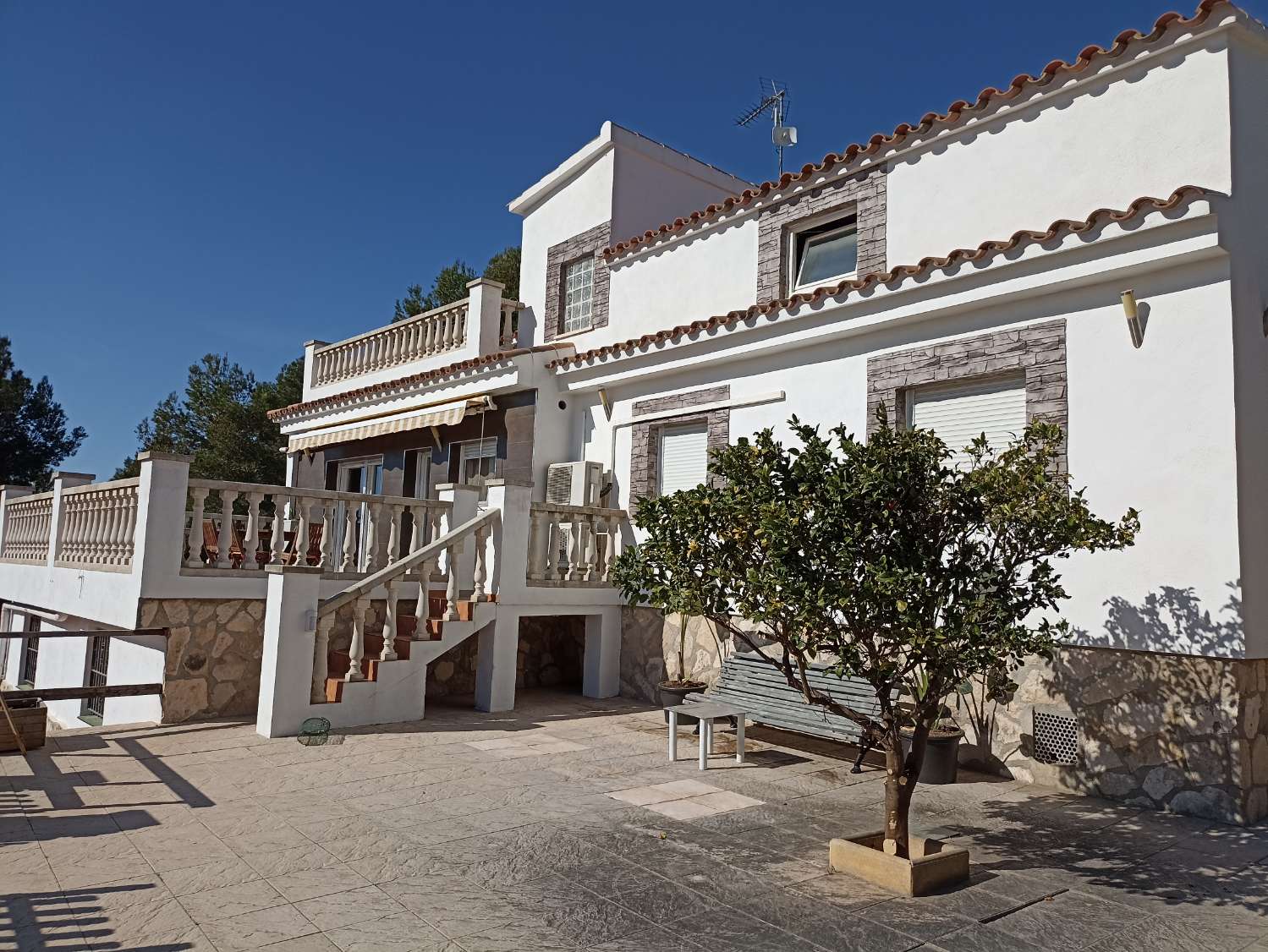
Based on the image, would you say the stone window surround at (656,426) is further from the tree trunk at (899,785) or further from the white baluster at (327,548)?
the tree trunk at (899,785)

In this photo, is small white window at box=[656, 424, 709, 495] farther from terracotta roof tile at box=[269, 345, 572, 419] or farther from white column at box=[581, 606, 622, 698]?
terracotta roof tile at box=[269, 345, 572, 419]

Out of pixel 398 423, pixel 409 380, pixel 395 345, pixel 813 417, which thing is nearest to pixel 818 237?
pixel 813 417

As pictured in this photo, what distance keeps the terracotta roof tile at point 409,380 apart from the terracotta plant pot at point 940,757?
8.71 metres

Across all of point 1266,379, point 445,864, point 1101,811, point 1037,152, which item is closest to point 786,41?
point 1037,152

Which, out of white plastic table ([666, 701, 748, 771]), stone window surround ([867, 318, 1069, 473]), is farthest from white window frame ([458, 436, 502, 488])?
stone window surround ([867, 318, 1069, 473])

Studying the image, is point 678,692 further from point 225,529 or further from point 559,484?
point 225,529

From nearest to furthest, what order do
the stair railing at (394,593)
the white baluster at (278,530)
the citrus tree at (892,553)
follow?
the citrus tree at (892,553), the stair railing at (394,593), the white baluster at (278,530)

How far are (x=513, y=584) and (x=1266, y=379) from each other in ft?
28.5

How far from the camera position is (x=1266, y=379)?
8000mm

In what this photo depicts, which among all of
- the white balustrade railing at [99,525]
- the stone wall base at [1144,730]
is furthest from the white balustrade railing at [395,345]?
the stone wall base at [1144,730]

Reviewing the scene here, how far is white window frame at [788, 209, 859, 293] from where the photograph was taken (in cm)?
1182

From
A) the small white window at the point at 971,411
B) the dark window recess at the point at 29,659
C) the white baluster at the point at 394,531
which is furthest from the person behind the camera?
the dark window recess at the point at 29,659

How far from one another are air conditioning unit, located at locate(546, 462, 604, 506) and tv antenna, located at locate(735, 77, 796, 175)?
8696 mm

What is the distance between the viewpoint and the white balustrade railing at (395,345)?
667 inches
